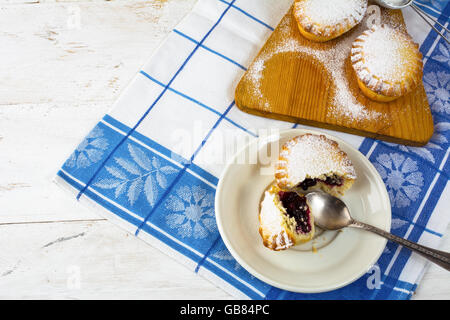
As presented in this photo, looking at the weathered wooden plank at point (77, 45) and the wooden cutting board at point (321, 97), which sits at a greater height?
the wooden cutting board at point (321, 97)

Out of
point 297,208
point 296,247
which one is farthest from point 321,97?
point 296,247

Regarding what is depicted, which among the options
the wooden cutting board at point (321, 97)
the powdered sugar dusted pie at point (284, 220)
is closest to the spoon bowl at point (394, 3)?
the wooden cutting board at point (321, 97)

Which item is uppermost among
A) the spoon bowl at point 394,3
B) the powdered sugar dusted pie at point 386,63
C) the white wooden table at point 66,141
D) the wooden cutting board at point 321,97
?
the spoon bowl at point 394,3

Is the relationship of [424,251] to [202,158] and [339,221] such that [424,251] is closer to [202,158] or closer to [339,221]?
[339,221]

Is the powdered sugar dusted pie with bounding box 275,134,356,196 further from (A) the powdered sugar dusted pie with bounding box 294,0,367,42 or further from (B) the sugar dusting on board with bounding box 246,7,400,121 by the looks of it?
(A) the powdered sugar dusted pie with bounding box 294,0,367,42

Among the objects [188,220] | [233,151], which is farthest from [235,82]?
[188,220]

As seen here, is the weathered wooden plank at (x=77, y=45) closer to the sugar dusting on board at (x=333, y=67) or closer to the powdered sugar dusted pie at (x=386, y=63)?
the sugar dusting on board at (x=333, y=67)

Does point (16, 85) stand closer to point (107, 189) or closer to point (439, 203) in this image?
point (107, 189)
